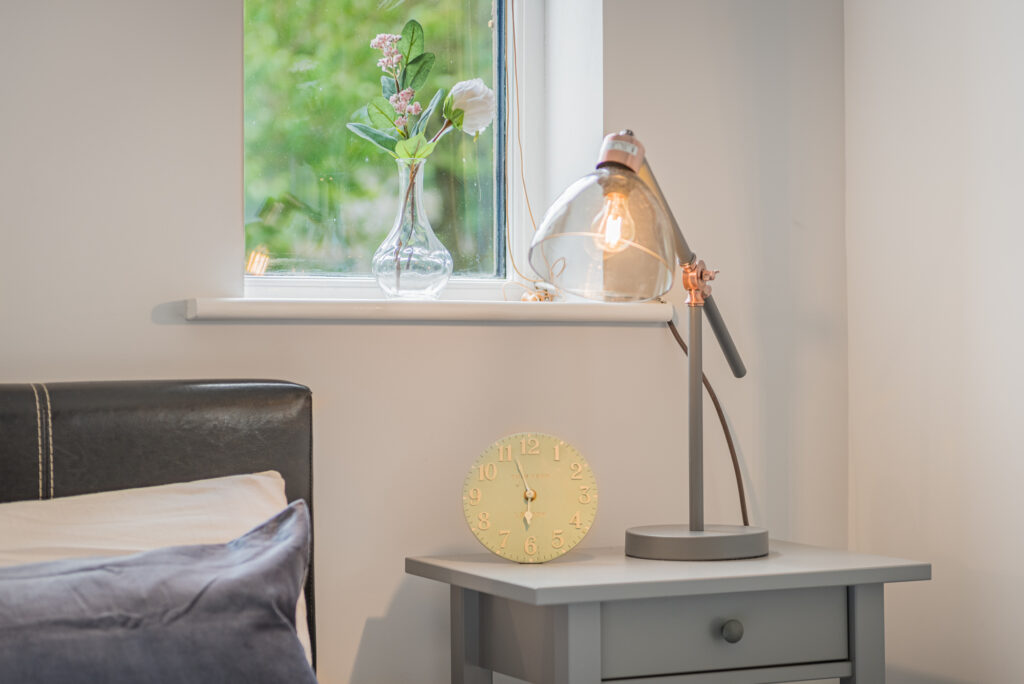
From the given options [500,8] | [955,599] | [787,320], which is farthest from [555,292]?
[955,599]

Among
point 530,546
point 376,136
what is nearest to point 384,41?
point 376,136

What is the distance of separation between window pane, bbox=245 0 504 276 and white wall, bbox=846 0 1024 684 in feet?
2.28

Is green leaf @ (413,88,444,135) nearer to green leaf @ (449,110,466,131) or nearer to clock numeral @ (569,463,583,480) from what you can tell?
green leaf @ (449,110,466,131)

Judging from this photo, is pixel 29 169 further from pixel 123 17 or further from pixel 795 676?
pixel 795 676

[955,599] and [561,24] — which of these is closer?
[955,599]

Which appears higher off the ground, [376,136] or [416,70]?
[416,70]

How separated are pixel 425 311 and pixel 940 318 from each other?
2.75 ft

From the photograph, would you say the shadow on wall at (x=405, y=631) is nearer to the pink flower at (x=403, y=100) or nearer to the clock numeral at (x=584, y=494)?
the clock numeral at (x=584, y=494)

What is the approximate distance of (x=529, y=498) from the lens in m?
1.45

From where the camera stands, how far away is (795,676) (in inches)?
53.8

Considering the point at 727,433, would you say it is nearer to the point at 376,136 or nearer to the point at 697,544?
the point at 697,544

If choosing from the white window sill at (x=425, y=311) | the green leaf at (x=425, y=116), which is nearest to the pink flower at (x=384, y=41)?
the green leaf at (x=425, y=116)

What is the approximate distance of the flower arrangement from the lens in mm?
1729

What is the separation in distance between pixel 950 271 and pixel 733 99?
49 cm
